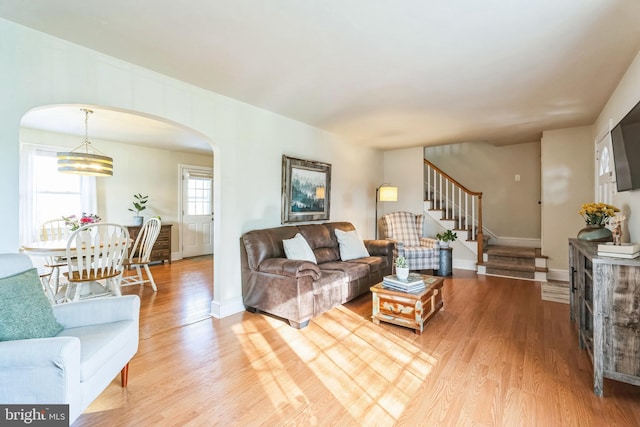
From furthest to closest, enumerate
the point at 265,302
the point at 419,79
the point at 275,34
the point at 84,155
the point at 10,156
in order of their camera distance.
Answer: the point at 84,155, the point at 265,302, the point at 419,79, the point at 275,34, the point at 10,156

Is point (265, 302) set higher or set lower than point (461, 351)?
higher

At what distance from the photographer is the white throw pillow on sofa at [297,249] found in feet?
11.3

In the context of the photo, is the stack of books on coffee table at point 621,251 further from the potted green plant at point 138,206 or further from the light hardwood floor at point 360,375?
the potted green plant at point 138,206

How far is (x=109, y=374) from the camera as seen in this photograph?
165 centimetres

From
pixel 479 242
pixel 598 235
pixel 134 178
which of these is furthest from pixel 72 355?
pixel 479 242

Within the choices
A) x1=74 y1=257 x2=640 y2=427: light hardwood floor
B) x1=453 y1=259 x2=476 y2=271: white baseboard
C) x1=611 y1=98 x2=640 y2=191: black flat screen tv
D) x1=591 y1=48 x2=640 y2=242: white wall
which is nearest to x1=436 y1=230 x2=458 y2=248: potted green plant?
x1=453 y1=259 x2=476 y2=271: white baseboard

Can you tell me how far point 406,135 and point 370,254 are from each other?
7.02 ft

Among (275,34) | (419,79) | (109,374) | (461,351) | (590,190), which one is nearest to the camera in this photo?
(109,374)

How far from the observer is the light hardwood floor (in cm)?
170

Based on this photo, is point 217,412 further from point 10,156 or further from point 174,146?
point 174,146

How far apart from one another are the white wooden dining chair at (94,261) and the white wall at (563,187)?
610cm

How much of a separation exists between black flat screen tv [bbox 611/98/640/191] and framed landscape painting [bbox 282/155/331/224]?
3.33 metres

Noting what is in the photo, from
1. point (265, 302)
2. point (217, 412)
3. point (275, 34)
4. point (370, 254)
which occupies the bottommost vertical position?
A: point (217, 412)

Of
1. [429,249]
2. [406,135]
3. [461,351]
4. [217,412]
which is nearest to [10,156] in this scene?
[217,412]
